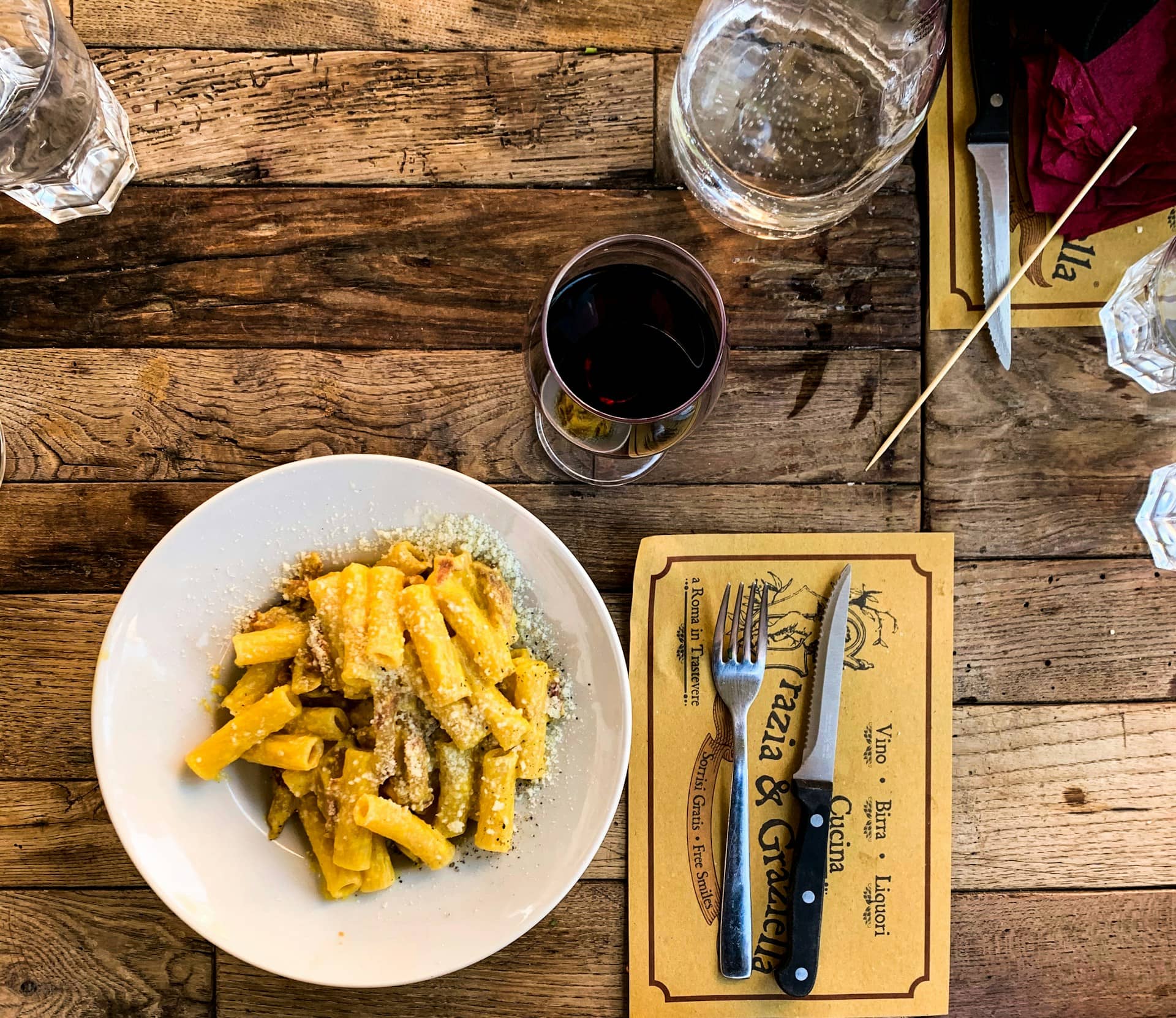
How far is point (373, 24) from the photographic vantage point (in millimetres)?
1003

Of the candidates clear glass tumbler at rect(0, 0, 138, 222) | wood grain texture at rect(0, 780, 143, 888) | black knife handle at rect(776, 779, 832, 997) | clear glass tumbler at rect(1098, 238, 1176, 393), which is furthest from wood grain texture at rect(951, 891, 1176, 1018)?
clear glass tumbler at rect(0, 0, 138, 222)

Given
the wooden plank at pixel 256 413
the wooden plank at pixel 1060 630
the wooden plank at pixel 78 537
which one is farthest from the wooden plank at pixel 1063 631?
the wooden plank at pixel 78 537

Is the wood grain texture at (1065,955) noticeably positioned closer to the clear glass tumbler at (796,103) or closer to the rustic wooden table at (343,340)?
the rustic wooden table at (343,340)

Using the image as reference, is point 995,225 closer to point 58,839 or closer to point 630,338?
point 630,338

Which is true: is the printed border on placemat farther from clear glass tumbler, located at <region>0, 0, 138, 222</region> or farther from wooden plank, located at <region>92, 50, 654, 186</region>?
clear glass tumbler, located at <region>0, 0, 138, 222</region>

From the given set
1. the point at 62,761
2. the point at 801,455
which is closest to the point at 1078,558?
the point at 801,455

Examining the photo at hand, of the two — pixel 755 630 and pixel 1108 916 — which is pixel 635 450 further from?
pixel 1108 916

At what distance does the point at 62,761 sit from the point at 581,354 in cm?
72

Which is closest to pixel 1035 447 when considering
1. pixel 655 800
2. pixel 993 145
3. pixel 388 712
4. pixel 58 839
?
pixel 993 145

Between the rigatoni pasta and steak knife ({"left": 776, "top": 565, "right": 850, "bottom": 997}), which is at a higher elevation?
the rigatoni pasta

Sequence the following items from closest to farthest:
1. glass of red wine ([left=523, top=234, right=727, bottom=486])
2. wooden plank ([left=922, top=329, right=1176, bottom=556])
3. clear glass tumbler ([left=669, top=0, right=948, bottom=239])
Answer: glass of red wine ([left=523, top=234, right=727, bottom=486]) → clear glass tumbler ([left=669, top=0, right=948, bottom=239]) → wooden plank ([left=922, top=329, right=1176, bottom=556])

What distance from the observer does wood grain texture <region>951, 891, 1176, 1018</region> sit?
105 centimetres

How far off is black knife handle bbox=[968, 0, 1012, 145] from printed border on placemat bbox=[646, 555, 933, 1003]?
1.54ft

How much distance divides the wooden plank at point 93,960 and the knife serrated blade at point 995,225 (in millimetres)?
1109
